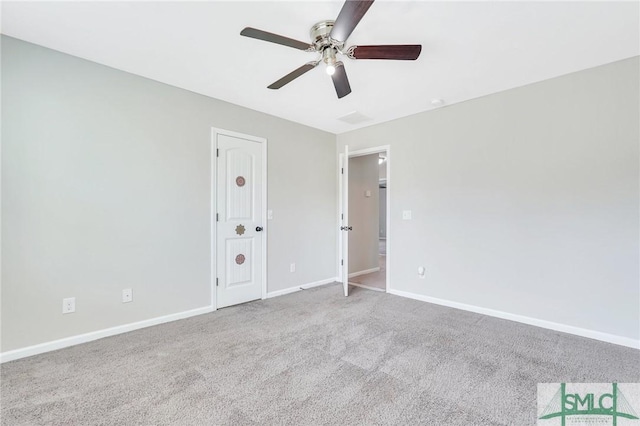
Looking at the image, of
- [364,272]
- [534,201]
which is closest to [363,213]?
[364,272]

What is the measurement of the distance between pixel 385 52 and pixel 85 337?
3.33m

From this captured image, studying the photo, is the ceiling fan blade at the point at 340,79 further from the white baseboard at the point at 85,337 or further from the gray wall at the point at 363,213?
the white baseboard at the point at 85,337

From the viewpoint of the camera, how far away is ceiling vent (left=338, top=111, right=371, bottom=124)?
3.80 metres

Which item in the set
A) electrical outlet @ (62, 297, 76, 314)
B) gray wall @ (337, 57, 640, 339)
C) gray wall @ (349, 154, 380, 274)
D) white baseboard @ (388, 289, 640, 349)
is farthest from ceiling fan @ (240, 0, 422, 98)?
gray wall @ (349, 154, 380, 274)

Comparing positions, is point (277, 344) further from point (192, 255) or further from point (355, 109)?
point (355, 109)

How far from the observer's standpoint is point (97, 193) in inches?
101

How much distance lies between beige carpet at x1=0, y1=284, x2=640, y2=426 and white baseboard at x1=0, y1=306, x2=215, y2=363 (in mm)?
73

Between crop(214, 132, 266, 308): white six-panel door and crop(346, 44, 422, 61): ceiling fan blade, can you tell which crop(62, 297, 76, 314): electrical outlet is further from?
crop(346, 44, 422, 61): ceiling fan blade

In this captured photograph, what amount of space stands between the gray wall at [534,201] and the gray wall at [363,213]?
1249 mm

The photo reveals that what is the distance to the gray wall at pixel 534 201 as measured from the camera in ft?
8.21

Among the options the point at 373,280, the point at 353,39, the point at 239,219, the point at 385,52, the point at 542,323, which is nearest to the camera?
the point at 385,52

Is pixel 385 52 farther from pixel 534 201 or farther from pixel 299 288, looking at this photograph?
pixel 299 288

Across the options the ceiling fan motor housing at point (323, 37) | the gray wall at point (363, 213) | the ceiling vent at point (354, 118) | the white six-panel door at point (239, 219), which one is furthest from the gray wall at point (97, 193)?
the gray wall at point (363, 213)

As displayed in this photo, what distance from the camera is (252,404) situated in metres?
1.71
